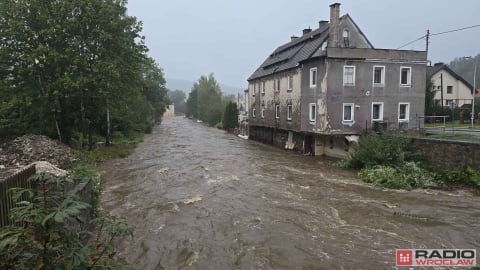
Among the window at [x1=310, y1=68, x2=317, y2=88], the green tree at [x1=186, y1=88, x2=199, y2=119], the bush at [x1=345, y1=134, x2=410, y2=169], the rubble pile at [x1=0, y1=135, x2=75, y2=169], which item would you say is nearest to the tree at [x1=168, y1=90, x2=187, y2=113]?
the green tree at [x1=186, y1=88, x2=199, y2=119]

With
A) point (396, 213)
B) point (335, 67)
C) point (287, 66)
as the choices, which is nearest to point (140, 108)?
point (287, 66)

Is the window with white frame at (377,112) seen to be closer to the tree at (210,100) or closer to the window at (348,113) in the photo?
the window at (348,113)

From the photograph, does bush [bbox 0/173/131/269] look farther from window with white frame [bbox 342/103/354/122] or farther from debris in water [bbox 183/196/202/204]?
window with white frame [bbox 342/103/354/122]

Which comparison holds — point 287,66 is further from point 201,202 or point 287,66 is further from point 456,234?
point 456,234

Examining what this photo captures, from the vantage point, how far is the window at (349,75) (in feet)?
78.8

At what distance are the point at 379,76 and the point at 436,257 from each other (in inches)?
723

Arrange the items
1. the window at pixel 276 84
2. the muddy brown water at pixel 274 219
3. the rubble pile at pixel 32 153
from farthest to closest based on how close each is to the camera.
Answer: the window at pixel 276 84
the rubble pile at pixel 32 153
the muddy brown water at pixel 274 219

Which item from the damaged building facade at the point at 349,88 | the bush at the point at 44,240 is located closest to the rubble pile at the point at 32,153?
the bush at the point at 44,240

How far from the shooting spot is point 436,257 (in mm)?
8508

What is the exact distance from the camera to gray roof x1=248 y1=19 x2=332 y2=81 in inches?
1064

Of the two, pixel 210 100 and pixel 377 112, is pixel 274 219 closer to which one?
pixel 377 112

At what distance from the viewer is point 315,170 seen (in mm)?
20641

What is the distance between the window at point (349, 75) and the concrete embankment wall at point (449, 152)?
6.33m

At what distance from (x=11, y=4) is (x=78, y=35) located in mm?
3810
